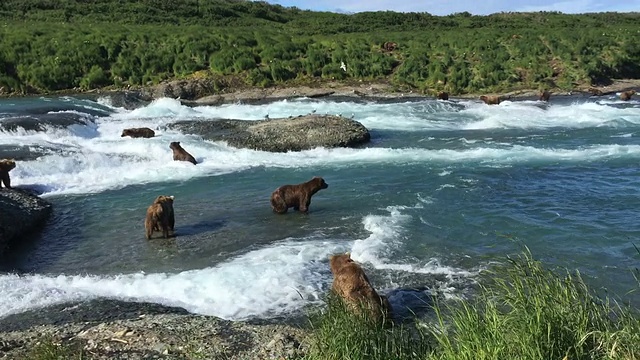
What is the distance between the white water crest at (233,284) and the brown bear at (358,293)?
0.74 metres

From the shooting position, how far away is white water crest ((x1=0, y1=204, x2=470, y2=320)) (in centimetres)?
864

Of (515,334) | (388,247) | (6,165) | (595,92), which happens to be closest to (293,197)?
(388,247)

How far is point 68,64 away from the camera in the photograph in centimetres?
3819

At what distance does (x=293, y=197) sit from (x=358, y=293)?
618 cm

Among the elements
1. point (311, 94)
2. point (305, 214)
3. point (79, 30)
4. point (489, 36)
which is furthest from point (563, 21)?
point (305, 214)

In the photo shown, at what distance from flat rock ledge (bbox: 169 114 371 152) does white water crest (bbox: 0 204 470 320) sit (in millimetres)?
10200

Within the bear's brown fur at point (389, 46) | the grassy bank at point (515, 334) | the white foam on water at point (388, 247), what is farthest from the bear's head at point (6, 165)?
the bear's brown fur at point (389, 46)

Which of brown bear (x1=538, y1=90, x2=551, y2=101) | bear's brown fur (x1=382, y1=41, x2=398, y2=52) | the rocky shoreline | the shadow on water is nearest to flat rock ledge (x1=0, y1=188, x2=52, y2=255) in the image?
the shadow on water

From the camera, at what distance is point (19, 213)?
13102mm

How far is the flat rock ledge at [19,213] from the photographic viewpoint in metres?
12.2

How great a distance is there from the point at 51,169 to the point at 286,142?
25.4ft

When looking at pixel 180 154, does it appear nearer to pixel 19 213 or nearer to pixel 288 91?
pixel 19 213

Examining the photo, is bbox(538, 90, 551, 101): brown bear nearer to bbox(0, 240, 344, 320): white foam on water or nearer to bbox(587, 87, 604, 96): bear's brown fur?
bbox(587, 87, 604, 96): bear's brown fur

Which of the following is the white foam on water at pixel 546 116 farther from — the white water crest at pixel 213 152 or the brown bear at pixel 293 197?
the brown bear at pixel 293 197
